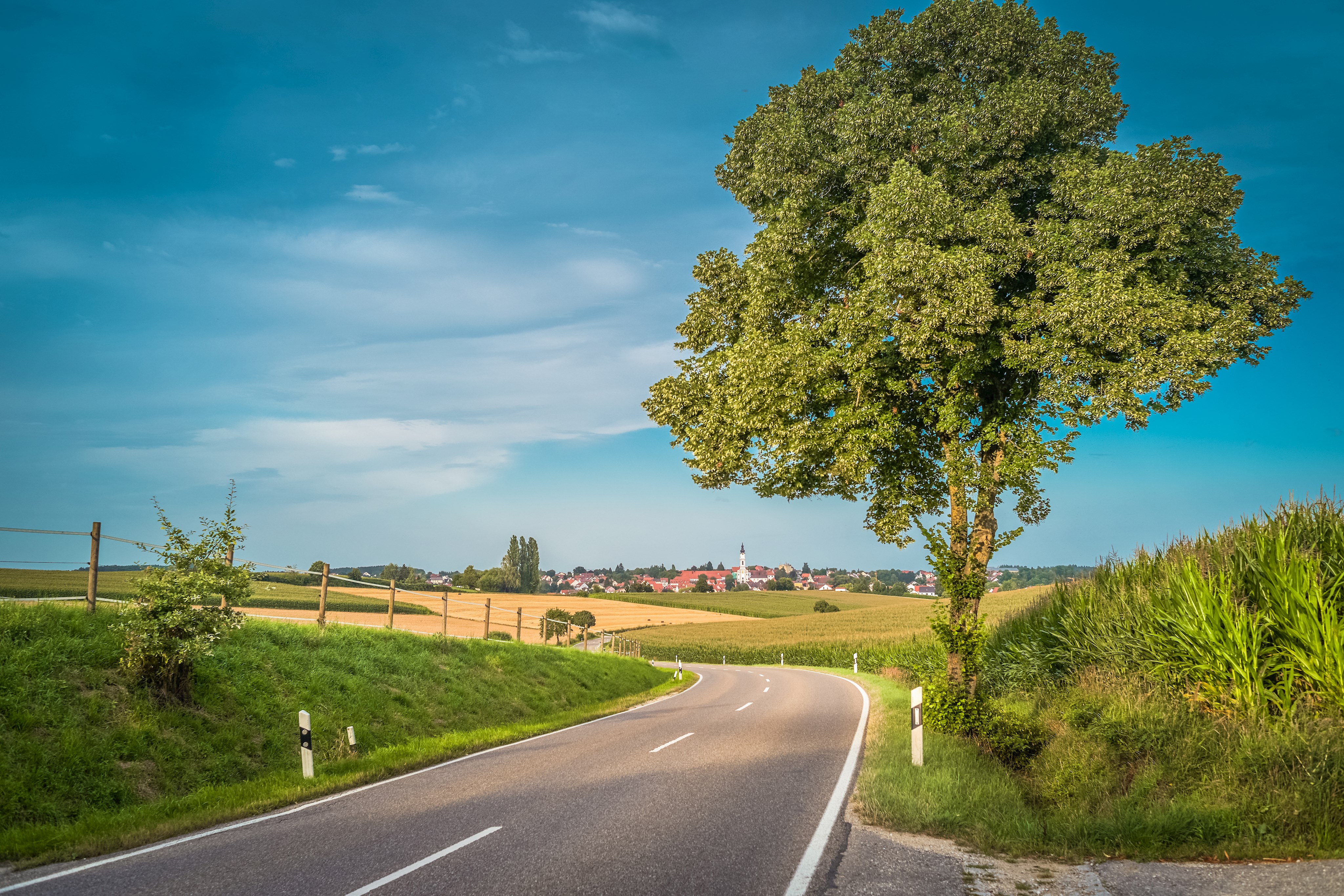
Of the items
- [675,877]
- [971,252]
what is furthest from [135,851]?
[971,252]

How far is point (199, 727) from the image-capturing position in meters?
10.5

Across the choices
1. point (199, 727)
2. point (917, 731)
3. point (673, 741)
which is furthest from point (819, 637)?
point (199, 727)

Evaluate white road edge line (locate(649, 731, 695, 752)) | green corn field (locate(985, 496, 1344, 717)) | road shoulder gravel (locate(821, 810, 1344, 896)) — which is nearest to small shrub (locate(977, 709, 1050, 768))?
green corn field (locate(985, 496, 1344, 717))

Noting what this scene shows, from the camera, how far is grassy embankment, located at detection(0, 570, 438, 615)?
1430 cm

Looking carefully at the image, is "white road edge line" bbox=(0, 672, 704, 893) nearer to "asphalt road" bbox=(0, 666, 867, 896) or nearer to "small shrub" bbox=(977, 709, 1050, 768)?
"asphalt road" bbox=(0, 666, 867, 896)

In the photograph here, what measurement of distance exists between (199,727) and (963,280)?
43.7ft

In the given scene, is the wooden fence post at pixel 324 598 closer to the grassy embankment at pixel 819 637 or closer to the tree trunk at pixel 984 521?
the tree trunk at pixel 984 521

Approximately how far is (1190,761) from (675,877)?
6094 mm

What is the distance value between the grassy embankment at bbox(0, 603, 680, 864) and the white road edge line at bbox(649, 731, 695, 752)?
10.8 ft

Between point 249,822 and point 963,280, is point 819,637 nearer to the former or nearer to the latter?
point 963,280

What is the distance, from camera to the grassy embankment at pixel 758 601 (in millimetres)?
97875

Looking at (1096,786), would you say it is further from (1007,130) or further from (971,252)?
(1007,130)

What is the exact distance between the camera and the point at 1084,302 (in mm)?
11969

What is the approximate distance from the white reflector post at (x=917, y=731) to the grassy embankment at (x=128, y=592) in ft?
32.1
